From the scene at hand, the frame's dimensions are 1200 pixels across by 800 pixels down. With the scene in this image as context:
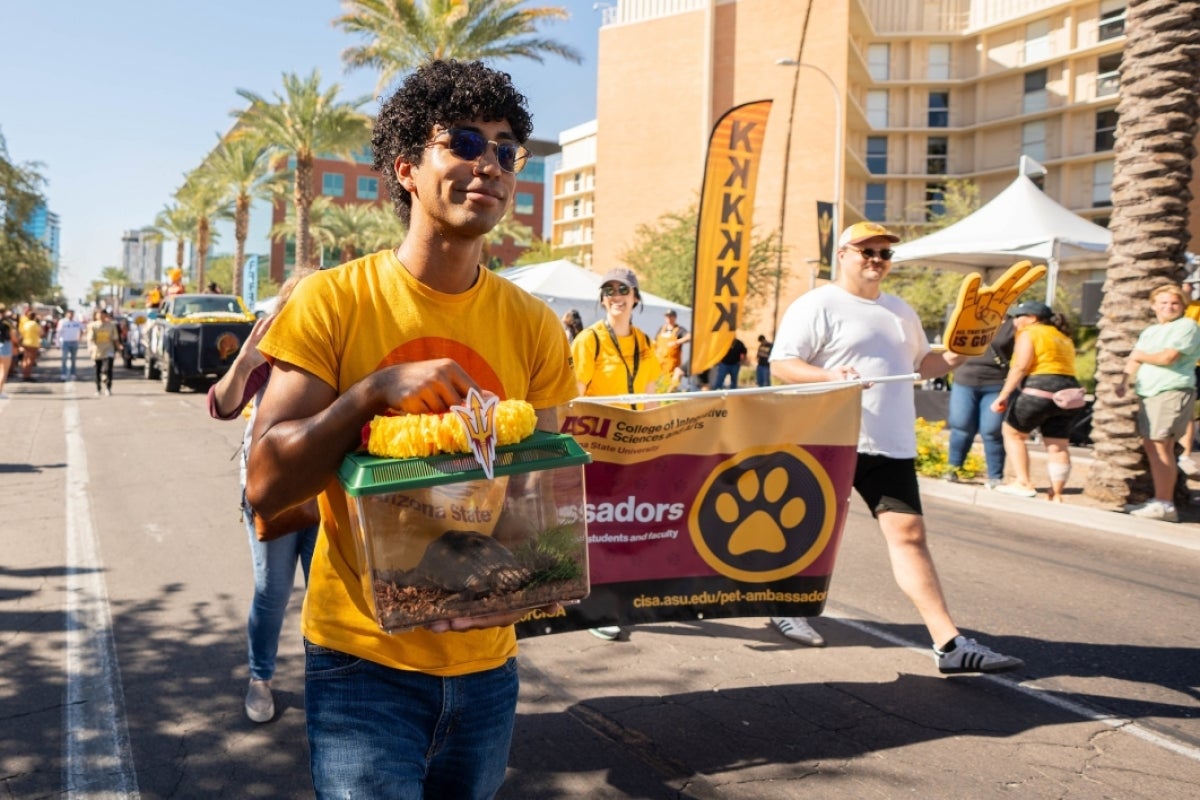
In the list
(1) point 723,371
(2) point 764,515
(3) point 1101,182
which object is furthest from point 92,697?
(3) point 1101,182

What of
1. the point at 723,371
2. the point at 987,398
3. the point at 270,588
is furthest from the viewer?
the point at 723,371

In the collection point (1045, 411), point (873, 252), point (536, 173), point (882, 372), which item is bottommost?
point (1045, 411)

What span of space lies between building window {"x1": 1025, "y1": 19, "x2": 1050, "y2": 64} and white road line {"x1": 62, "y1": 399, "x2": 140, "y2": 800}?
6088cm

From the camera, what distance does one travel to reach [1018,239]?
14.4 metres

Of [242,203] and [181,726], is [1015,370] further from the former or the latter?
[242,203]

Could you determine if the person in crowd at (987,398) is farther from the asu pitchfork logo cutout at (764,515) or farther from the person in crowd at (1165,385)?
the asu pitchfork logo cutout at (764,515)

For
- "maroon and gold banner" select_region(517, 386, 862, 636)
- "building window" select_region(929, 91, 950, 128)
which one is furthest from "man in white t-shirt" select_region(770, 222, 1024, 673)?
"building window" select_region(929, 91, 950, 128)

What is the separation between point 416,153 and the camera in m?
1.99

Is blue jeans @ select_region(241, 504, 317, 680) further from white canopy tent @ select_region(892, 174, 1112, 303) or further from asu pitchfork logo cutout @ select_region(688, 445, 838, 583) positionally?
white canopy tent @ select_region(892, 174, 1112, 303)

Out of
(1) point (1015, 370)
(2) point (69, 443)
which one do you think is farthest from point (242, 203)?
(1) point (1015, 370)

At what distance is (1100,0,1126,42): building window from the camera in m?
52.1

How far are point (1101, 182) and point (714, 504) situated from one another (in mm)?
58929

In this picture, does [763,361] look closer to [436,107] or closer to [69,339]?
[69,339]

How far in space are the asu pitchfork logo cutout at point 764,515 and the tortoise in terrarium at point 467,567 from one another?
102 inches
